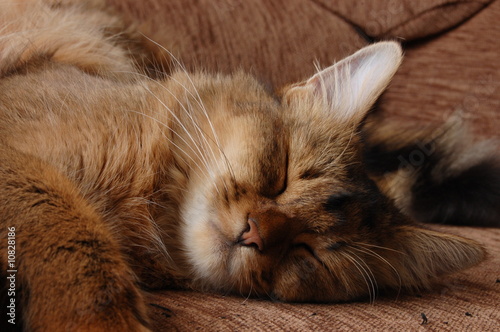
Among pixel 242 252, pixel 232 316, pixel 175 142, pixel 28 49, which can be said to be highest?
pixel 28 49

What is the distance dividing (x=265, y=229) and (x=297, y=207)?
3.9 inches

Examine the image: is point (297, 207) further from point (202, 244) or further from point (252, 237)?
point (202, 244)

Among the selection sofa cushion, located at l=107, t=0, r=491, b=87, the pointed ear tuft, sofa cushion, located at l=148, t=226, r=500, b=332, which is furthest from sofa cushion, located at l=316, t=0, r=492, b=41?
sofa cushion, located at l=148, t=226, r=500, b=332

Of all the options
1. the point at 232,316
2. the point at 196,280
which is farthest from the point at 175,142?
the point at 232,316

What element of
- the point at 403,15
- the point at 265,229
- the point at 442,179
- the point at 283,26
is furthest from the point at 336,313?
the point at 403,15

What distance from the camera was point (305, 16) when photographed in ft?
7.93

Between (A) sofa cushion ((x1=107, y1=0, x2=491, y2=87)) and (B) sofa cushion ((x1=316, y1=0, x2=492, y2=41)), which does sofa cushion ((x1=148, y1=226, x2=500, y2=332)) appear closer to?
(A) sofa cushion ((x1=107, y1=0, x2=491, y2=87))

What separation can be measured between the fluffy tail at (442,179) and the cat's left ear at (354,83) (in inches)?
21.4

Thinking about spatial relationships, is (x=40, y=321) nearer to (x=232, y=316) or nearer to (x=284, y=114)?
(x=232, y=316)

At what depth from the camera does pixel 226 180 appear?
1.14m

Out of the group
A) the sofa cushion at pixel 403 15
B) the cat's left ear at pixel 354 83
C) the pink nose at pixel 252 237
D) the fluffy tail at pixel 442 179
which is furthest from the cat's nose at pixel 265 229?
the sofa cushion at pixel 403 15

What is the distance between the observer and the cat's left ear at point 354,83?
4.33 ft

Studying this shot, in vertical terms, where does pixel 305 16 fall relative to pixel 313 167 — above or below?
above

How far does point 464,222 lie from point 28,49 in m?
1.67
